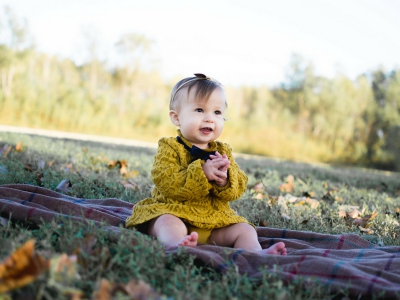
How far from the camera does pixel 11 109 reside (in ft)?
55.6

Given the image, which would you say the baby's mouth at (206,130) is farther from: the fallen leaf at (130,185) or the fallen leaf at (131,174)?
the fallen leaf at (131,174)

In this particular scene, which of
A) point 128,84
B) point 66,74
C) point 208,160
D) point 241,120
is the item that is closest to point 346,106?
point 241,120

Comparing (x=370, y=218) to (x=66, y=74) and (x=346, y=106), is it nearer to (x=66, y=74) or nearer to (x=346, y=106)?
(x=346, y=106)

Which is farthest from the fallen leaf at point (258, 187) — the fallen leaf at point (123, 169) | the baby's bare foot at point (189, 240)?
the baby's bare foot at point (189, 240)

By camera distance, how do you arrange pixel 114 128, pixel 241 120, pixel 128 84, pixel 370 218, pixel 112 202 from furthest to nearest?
pixel 128 84 → pixel 241 120 → pixel 114 128 → pixel 370 218 → pixel 112 202

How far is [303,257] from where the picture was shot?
1830 millimetres

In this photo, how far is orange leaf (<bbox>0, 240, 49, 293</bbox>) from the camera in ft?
3.77

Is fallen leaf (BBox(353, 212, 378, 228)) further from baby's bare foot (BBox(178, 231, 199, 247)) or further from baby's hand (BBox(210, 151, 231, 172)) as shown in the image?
baby's bare foot (BBox(178, 231, 199, 247))

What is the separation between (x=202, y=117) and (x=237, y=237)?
69 centimetres

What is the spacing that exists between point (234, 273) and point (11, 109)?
17394mm

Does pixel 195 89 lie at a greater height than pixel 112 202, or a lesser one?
greater

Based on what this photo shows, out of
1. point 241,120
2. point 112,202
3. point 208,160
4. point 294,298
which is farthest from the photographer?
point 241,120

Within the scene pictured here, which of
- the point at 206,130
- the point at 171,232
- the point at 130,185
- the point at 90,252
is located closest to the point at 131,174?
the point at 130,185

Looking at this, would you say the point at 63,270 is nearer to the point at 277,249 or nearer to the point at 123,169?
the point at 277,249
